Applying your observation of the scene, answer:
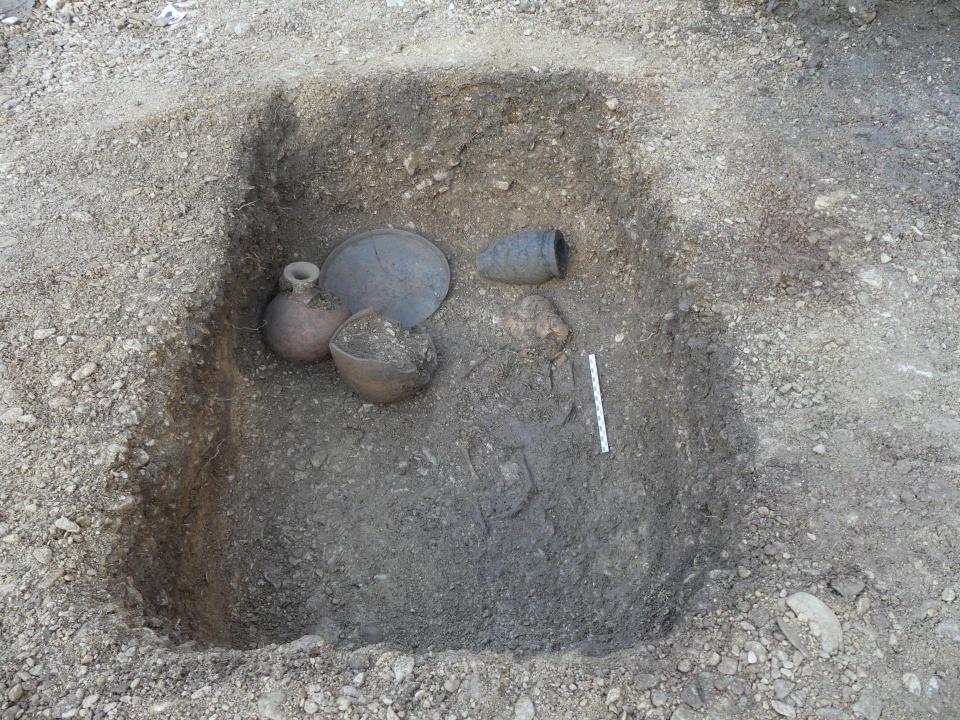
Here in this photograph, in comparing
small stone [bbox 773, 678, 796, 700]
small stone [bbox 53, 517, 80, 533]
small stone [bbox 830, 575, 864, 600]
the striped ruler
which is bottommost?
the striped ruler

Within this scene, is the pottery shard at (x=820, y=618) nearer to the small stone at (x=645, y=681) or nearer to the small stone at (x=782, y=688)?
the small stone at (x=782, y=688)

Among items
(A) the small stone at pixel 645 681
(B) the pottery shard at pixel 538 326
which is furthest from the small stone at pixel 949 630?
(B) the pottery shard at pixel 538 326

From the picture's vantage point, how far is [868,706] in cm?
271

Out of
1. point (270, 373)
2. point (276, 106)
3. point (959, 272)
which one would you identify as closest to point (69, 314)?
point (270, 373)

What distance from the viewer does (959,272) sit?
395cm

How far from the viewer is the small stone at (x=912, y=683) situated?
2.73m

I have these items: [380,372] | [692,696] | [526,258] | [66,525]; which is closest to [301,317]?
[380,372]

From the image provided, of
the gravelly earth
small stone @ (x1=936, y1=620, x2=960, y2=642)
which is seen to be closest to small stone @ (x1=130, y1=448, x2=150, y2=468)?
the gravelly earth

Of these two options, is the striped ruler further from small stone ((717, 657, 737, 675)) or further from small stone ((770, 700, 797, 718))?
small stone ((770, 700, 797, 718))

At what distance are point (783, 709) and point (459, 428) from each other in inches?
94.4

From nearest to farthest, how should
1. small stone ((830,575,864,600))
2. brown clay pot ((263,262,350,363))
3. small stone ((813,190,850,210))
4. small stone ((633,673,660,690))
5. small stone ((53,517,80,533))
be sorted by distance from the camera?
small stone ((633,673,660,690))
small stone ((830,575,864,600))
small stone ((53,517,80,533))
small stone ((813,190,850,210))
brown clay pot ((263,262,350,363))

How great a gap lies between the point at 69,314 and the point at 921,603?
4054 mm

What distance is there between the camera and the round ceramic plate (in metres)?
5.04

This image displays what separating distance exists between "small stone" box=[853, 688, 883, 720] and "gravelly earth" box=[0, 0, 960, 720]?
0.6 inches
